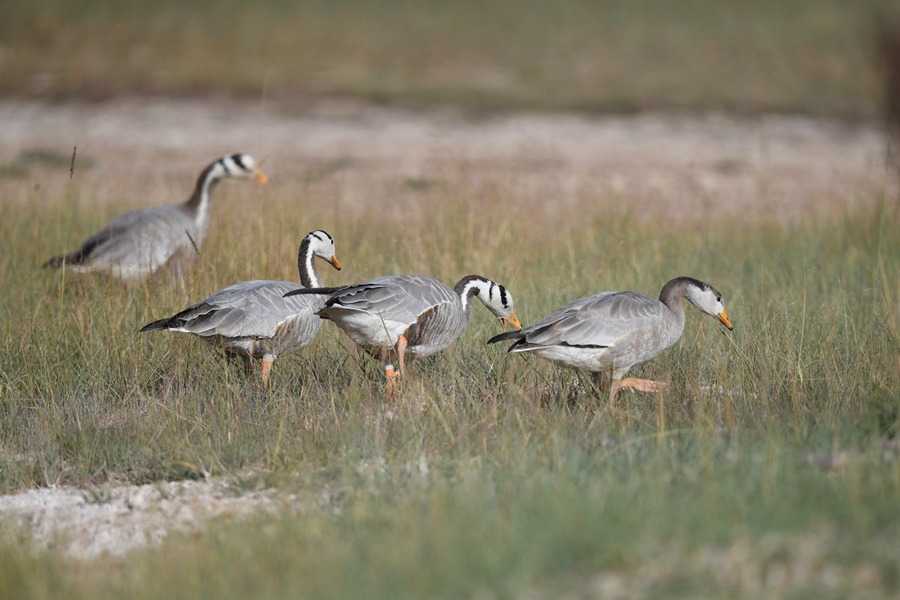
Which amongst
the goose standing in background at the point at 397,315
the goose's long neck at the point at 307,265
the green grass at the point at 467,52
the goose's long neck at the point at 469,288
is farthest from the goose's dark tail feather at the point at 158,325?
the green grass at the point at 467,52

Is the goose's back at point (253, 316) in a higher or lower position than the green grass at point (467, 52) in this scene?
lower

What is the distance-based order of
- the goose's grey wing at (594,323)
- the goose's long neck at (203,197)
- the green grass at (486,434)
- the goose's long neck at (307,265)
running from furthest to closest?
the goose's long neck at (203,197), the goose's long neck at (307,265), the goose's grey wing at (594,323), the green grass at (486,434)

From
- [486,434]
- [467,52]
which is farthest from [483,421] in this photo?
[467,52]

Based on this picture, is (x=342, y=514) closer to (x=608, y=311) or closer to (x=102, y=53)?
(x=608, y=311)

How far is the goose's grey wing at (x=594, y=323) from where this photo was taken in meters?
6.08

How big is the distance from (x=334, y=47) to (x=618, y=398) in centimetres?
1792

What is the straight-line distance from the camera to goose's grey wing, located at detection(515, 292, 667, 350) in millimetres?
6078

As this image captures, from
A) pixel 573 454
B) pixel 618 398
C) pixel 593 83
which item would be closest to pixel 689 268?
pixel 618 398

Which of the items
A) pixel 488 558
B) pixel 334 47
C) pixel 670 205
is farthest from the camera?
pixel 334 47

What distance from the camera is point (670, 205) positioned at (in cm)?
1312

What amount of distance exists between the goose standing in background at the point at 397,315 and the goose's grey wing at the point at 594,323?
61cm

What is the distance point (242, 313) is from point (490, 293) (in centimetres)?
145

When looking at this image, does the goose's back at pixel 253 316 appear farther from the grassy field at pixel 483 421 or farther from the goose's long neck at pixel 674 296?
the goose's long neck at pixel 674 296

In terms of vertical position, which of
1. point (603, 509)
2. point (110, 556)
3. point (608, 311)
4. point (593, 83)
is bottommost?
point (110, 556)
